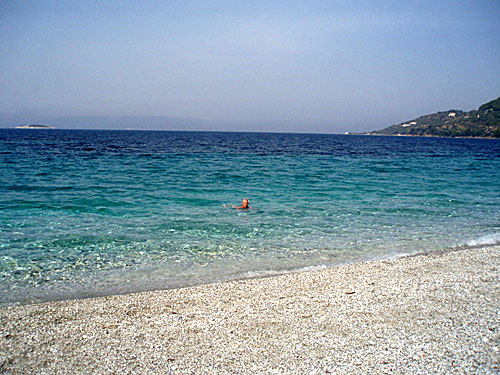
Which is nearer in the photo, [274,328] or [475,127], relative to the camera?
[274,328]

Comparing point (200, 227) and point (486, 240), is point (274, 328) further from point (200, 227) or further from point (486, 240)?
point (486, 240)

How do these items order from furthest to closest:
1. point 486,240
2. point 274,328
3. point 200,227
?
1. point 200,227
2. point 486,240
3. point 274,328

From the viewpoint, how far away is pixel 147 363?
4398 millimetres

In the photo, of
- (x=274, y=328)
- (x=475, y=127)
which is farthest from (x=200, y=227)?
(x=475, y=127)

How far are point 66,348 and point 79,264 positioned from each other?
3658 mm

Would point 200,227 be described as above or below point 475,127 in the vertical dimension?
below

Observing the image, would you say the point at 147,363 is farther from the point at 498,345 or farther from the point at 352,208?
the point at 352,208

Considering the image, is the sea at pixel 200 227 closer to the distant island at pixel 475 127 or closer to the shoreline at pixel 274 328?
the shoreline at pixel 274 328

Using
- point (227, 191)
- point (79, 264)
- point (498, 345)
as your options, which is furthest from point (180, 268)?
point (227, 191)

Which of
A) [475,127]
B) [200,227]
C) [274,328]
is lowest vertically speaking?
[274,328]

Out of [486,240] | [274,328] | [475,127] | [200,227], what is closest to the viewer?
[274,328]

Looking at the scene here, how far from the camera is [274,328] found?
5266 millimetres

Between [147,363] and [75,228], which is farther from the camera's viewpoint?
[75,228]

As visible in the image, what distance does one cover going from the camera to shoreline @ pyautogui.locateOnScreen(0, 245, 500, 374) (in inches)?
173
